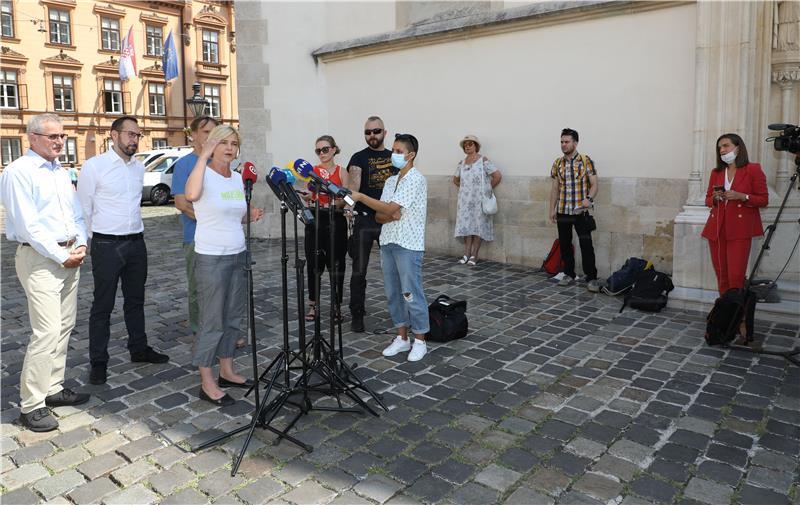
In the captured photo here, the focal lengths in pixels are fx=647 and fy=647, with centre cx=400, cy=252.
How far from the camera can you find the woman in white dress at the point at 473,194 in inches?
367

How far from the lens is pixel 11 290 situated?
7945 mm

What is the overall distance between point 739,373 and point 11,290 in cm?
797

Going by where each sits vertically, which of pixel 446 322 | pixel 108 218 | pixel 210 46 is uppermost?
pixel 210 46

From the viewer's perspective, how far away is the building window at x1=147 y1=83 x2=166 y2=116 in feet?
133

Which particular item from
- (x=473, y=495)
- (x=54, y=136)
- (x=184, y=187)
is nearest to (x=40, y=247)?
(x=54, y=136)

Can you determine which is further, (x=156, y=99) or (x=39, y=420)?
(x=156, y=99)

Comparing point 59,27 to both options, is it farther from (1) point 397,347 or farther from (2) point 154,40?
(1) point 397,347

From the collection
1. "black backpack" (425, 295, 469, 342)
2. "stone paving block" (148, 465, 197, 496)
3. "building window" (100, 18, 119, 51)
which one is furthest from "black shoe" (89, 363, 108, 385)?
"building window" (100, 18, 119, 51)

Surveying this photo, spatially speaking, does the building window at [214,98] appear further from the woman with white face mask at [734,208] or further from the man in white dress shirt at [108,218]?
the woman with white face mask at [734,208]

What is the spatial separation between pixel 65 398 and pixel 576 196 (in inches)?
236

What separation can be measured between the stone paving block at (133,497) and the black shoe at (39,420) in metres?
1.00

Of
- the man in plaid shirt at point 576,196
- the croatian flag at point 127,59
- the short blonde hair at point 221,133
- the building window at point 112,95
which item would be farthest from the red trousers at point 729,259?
the building window at point 112,95

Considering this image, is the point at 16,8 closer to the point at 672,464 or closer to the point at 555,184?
the point at 555,184

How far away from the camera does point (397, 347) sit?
5.36m
